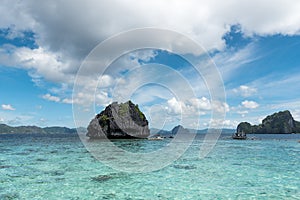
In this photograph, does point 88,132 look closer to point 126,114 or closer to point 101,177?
point 126,114

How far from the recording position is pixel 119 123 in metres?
91.6

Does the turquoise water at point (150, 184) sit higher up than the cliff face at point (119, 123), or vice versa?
the cliff face at point (119, 123)

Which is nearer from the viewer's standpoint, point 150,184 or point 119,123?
point 150,184

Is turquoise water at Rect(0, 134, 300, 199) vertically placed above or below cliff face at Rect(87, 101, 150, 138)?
below

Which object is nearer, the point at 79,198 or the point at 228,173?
the point at 79,198

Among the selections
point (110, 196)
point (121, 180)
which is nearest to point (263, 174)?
point (121, 180)

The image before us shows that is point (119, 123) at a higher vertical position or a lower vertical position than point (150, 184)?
higher

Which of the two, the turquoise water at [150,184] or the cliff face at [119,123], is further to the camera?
the cliff face at [119,123]

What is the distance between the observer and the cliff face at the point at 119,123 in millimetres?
91125

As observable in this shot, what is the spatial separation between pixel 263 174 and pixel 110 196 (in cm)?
1376

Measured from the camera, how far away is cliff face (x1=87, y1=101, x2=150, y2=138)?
91125 mm

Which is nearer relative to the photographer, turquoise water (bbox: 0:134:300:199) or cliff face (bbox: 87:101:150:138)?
turquoise water (bbox: 0:134:300:199)

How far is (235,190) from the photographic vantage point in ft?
49.1

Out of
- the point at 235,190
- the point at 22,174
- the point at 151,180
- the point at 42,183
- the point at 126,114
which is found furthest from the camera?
the point at 126,114
